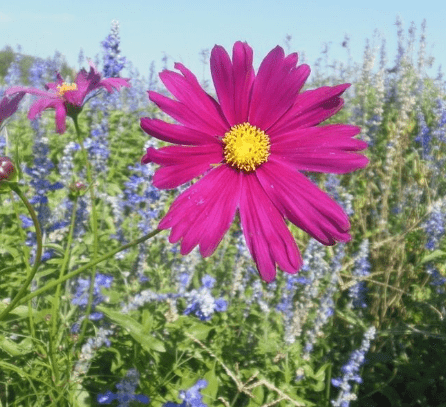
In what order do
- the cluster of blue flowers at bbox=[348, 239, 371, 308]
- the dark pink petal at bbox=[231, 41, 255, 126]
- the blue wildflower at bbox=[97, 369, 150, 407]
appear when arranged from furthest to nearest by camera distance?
the cluster of blue flowers at bbox=[348, 239, 371, 308] < the blue wildflower at bbox=[97, 369, 150, 407] < the dark pink petal at bbox=[231, 41, 255, 126]

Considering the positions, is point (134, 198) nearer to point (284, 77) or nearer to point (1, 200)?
point (1, 200)

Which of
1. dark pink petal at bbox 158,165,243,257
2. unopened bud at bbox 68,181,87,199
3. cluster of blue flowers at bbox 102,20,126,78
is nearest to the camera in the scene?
dark pink petal at bbox 158,165,243,257

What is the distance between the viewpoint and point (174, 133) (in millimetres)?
899

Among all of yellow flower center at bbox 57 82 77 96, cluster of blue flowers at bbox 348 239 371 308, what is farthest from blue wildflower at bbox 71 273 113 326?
cluster of blue flowers at bbox 348 239 371 308

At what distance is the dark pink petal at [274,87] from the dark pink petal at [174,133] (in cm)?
9

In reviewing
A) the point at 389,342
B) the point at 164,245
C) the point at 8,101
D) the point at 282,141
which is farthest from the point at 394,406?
the point at 8,101

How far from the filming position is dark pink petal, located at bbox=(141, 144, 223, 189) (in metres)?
0.85

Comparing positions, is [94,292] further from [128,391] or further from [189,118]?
[189,118]

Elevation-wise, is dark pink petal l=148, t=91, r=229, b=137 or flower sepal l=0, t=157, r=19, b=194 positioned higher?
dark pink petal l=148, t=91, r=229, b=137

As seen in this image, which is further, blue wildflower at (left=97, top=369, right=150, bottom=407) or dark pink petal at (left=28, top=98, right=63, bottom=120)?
blue wildflower at (left=97, top=369, right=150, bottom=407)

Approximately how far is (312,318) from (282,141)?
1732mm

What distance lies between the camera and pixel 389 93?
5.58m

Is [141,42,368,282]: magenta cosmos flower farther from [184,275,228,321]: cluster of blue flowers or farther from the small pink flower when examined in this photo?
[184,275,228,321]: cluster of blue flowers

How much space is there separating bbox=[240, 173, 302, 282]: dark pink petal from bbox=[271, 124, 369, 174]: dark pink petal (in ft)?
0.24
